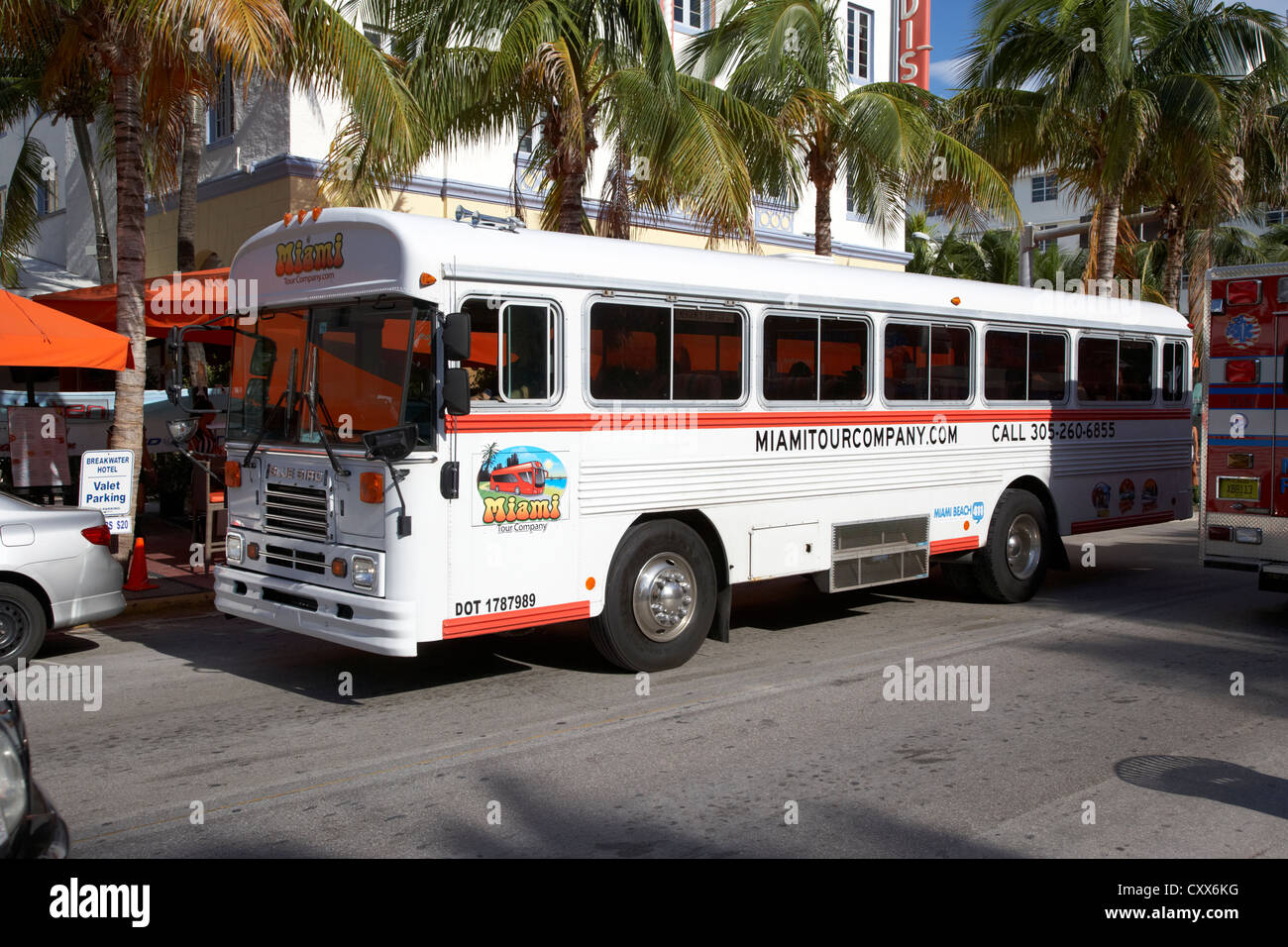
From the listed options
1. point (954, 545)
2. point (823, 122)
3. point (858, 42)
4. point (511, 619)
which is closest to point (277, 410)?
point (511, 619)

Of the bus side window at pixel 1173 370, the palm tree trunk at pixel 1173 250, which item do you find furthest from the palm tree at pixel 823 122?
the palm tree trunk at pixel 1173 250

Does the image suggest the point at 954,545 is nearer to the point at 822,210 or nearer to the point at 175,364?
the point at 175,364

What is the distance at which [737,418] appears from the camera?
343 inches

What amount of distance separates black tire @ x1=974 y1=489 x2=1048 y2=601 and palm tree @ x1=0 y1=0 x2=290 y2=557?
27.1 feet

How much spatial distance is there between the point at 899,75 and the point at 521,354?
26.4 m

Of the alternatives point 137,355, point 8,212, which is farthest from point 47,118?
point 137,355

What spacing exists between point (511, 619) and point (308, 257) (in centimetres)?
283

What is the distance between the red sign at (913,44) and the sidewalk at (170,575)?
22685 mm

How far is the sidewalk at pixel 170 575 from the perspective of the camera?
10950 millimetres

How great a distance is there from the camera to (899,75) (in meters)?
30.5

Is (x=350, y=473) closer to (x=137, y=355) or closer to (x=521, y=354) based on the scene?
(x=521, y=354)

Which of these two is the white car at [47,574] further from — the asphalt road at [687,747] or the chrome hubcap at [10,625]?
the asphalt road at [687,747]

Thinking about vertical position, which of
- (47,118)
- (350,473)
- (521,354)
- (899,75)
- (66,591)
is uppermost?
(899,75)
